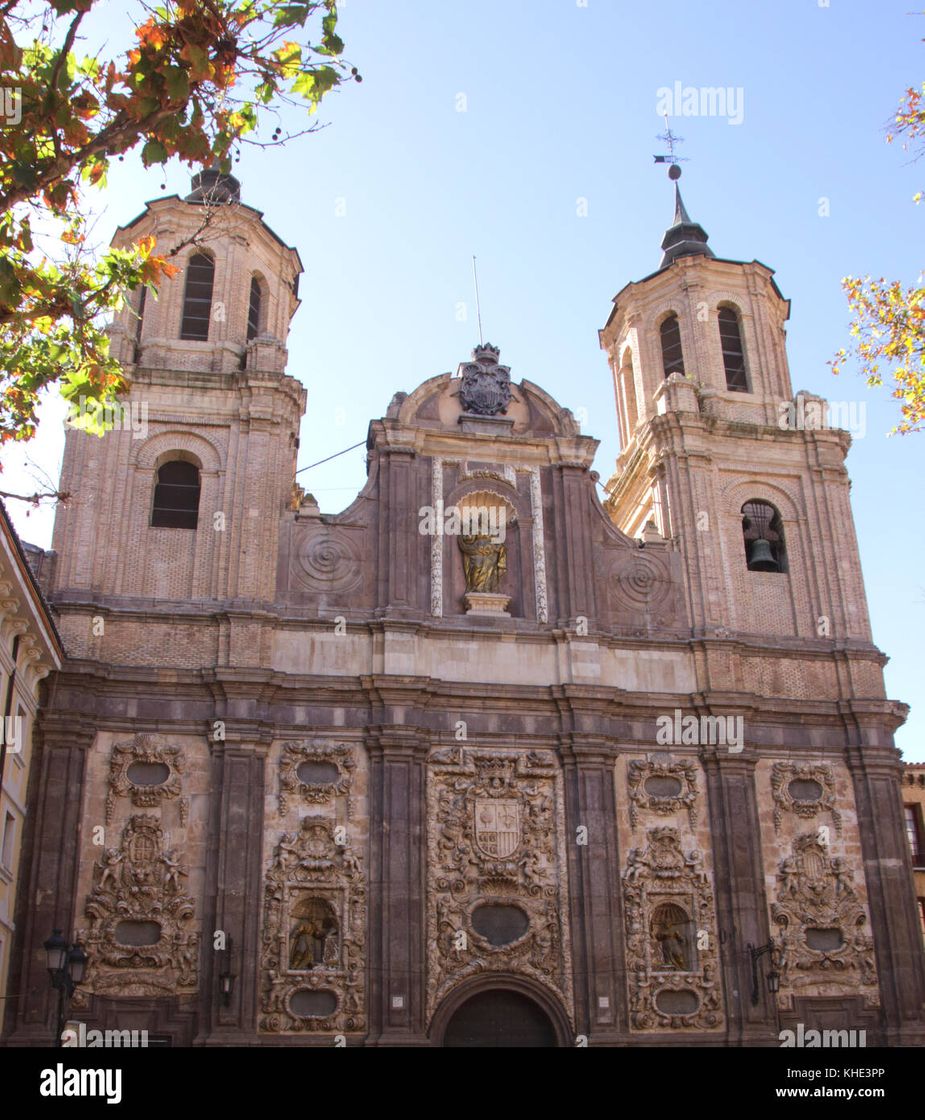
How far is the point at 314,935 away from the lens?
924 inches

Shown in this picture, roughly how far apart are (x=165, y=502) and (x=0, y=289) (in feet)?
54.2

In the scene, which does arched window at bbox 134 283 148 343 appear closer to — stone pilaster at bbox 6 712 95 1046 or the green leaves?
stone pilaster at bbox 6 712 95 1046

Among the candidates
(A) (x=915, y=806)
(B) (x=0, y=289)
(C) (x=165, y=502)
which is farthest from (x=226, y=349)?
(A) (x=915, y=806)

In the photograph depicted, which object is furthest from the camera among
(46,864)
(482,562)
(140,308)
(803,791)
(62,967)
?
(140,308)

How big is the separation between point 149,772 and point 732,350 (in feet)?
58.3

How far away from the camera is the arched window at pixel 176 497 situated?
88.5 feet

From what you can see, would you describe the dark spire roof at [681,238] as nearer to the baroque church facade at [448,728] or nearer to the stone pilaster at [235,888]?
the baroque church facade at [448,728]

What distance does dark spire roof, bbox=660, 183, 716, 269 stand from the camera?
33.8 m

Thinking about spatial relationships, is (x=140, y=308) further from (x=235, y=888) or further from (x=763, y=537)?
(x=763, y=537)

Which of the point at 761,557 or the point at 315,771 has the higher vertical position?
the point at 761,557

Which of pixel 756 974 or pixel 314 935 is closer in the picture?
pixel 314 935

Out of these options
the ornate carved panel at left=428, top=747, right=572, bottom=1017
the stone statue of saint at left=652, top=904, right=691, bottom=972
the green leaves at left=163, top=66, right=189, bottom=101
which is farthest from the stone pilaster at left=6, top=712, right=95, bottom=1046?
the green leaves at left=163, top=66, right=189, bottom=101

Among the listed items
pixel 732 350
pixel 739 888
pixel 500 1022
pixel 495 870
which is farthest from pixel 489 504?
pixel 500 1022

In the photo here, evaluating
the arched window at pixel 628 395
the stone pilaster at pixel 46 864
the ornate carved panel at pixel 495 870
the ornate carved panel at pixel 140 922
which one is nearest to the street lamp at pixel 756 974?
the ornate carved panel at pixel 495 870
